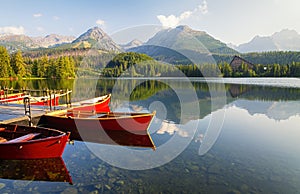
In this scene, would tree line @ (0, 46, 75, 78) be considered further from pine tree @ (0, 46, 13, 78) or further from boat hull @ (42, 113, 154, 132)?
boat hull @ (42, 113, 154, 132)

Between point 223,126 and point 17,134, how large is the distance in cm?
1808

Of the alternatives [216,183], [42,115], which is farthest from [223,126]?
[42,115]

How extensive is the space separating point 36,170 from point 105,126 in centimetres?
776

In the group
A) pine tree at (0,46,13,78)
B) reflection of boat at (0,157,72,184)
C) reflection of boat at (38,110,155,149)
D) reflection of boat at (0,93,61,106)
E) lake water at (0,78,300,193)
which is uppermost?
pine tree at (0,46,13,78)

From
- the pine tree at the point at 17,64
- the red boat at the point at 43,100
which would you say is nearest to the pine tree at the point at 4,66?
the pine tree at the point at 17,64

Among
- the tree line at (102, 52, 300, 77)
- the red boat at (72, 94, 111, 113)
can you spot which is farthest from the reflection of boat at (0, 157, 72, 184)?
the tree line at (102, 52, 300, 77)

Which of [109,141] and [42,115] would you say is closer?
[109,141]

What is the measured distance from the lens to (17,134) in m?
14.3

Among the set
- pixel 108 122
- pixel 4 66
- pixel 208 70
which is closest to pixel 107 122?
pixel 108 122

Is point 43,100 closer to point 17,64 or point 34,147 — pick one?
point 34,147

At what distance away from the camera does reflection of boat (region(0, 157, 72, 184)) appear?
1041 cm

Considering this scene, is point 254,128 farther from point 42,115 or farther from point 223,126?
point 42,115

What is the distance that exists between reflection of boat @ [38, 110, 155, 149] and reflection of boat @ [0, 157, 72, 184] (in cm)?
516

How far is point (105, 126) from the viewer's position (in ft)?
60.4
